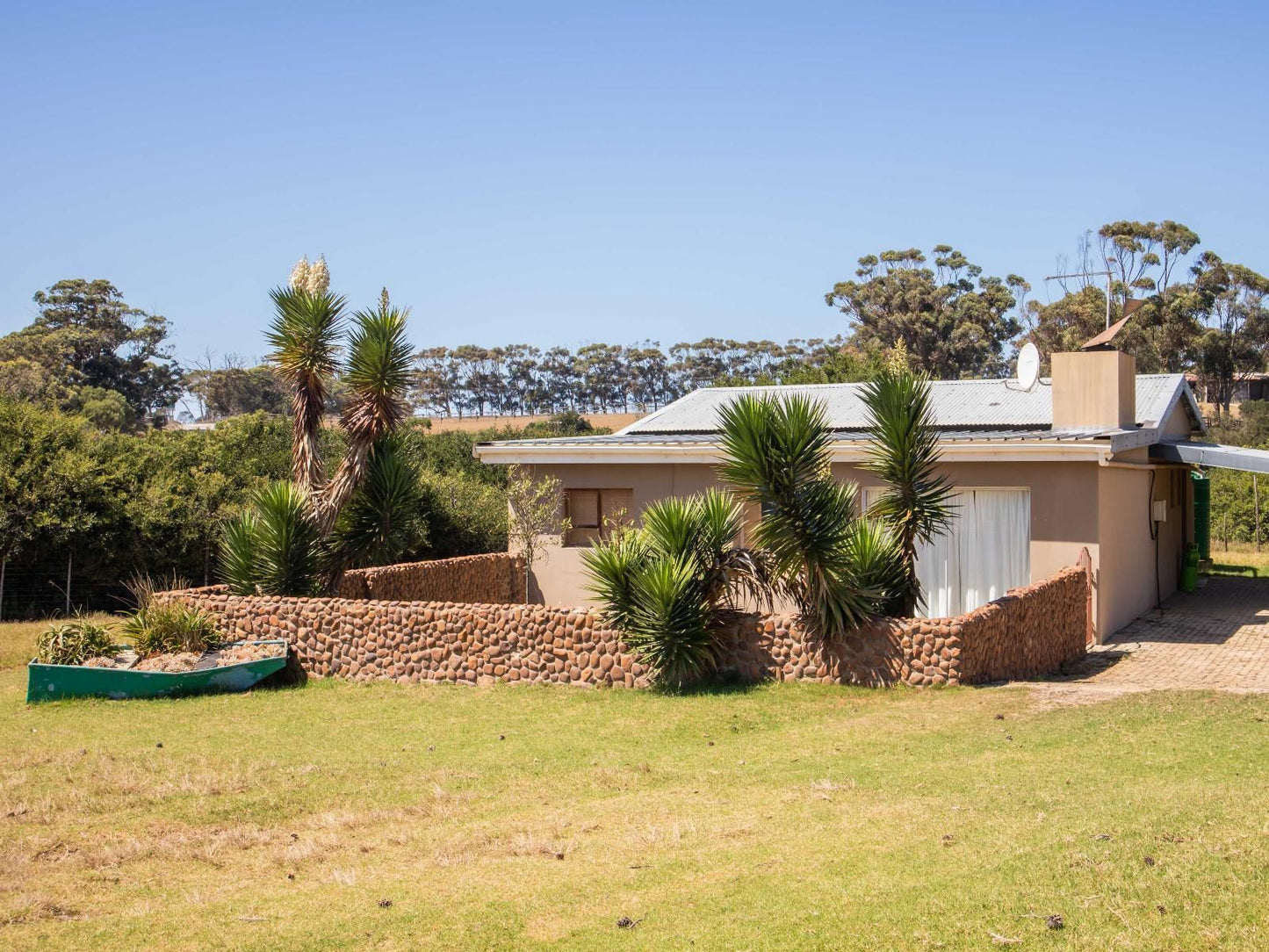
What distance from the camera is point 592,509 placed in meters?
19.8

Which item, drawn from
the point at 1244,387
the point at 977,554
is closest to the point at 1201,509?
the point at 977,554

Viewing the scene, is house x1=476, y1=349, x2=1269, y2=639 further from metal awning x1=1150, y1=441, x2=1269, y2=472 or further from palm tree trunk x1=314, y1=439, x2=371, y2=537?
palm tree trunk x1=314, y1=439, x2=371, y2=537

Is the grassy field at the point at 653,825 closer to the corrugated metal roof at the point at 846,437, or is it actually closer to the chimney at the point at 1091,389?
the corrugated metal roof at the point at 846,437

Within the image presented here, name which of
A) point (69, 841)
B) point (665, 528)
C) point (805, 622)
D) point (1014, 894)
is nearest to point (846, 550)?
point (805, 622)

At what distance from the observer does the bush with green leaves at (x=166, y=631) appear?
49.4 ft

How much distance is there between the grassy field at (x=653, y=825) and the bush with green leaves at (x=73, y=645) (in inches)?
67.9

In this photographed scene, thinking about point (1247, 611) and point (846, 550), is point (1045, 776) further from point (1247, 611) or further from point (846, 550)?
point (1247, 611)

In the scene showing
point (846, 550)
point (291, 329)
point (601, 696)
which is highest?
point (291, 329)

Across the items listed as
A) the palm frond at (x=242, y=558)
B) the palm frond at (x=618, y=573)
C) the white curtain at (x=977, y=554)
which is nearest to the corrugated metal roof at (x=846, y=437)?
the white curtain at (x=977, y=554)

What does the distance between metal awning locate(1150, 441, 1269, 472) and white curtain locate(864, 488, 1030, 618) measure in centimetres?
353

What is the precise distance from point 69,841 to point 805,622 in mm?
7997

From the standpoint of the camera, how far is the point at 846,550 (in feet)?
44.0

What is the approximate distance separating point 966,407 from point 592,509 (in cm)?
720

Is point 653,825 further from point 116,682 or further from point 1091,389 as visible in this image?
point 1091,389
